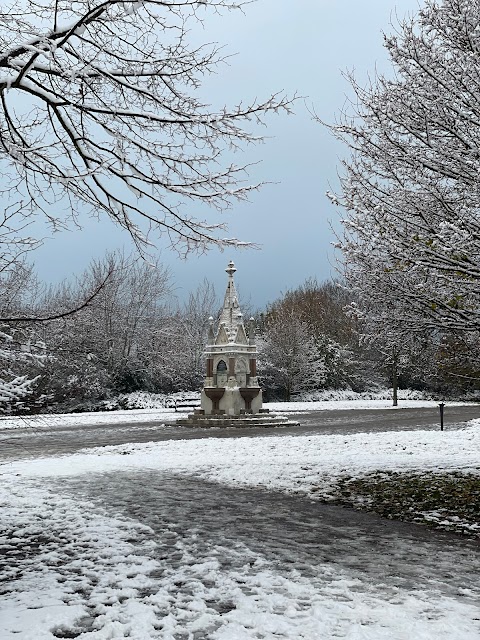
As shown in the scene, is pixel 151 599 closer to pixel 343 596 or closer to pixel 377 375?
pixel 343 596

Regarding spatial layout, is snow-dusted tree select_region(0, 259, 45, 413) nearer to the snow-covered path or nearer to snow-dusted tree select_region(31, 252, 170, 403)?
the snow-covered path

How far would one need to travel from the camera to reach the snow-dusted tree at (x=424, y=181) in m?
7.95

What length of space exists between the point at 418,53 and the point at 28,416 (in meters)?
6.73

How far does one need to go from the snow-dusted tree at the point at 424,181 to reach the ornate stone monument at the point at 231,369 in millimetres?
18501

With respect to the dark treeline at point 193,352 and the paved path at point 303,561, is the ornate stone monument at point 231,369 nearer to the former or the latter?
the dark treeline at point 193,352

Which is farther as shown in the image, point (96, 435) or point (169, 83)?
point (96, 435)

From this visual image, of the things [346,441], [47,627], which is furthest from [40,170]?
[346,441]

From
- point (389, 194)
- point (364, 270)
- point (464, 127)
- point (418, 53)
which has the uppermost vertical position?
point (418, 53)

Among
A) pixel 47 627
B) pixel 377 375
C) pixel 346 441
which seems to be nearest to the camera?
pixel 47 627

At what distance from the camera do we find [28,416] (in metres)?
6.12

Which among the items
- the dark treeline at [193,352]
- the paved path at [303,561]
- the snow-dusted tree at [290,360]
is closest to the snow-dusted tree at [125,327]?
the dark treeline at [193,352]

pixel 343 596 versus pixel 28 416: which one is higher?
pixel 28 416

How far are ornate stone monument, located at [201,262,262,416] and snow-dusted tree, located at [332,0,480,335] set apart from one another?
60.7 ft

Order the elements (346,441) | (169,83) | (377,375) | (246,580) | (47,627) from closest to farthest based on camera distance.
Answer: (47,627) → (246,580) → (169,83) → (346,441) → (377,375)
